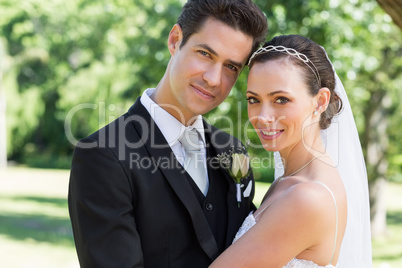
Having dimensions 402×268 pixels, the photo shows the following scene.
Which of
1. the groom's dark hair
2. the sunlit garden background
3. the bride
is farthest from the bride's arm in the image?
the sunlit garden background

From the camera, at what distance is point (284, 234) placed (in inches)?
98.2

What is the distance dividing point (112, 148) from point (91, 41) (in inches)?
923

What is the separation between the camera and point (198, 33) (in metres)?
2.86

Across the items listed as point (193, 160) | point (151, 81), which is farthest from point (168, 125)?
point (151, 81)

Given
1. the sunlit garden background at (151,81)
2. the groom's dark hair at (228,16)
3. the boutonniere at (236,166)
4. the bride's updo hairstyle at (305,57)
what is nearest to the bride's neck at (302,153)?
the bride's updo hairstyle at (305,57)

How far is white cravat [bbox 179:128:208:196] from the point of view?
9.25 ft

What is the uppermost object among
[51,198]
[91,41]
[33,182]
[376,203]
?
[91,41]

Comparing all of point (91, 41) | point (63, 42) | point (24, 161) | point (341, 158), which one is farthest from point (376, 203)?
point (24, 161)

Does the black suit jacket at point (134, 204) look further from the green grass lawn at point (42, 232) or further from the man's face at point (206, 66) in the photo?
the green grass lawn at point (42, 232)

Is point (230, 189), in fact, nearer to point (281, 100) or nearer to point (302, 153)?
point (302, 153)

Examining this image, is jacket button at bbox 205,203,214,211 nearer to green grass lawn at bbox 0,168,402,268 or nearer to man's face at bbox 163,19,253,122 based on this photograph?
man's face at bbox 163,19,253,122

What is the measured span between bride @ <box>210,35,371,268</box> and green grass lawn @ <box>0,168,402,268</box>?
413 centimetres

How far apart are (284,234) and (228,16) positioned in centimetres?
120

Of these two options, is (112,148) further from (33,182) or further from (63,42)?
(63,42)
